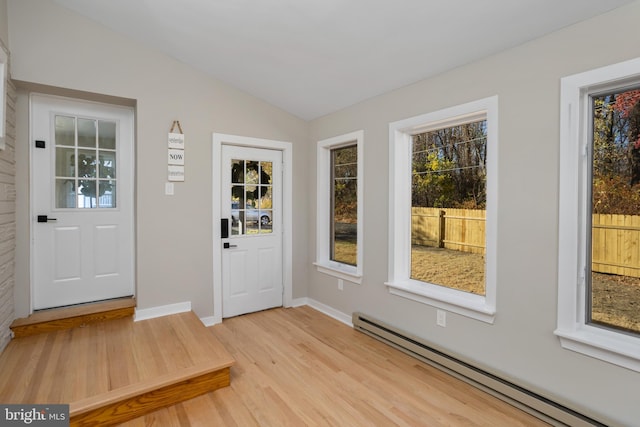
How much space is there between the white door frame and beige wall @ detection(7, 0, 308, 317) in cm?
6

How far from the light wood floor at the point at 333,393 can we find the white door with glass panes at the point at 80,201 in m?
1.46

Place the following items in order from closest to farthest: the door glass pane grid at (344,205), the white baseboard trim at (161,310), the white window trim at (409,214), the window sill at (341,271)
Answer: the white window trim at (409,214), the white baseboard trim at (161,310), the window sill at (341,271), the door glass pane grid at (344,205)

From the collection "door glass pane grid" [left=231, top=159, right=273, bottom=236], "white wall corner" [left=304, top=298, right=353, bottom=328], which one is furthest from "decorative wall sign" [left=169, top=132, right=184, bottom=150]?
"white wall corner" [left=304, top=298, right=353, bottom=328]

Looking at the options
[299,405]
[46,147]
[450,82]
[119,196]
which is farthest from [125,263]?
[450,82]

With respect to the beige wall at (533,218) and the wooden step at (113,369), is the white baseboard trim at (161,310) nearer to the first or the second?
the wooden step at (113,369)

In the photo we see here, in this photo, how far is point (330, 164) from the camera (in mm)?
3947

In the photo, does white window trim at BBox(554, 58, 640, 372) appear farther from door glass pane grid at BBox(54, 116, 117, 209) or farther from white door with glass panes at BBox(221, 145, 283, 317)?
door glass pane grid at BBox(54, 116, 117, 209)

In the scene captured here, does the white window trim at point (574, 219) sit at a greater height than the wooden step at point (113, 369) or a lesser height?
greater

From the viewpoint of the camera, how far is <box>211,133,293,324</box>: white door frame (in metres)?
3.49

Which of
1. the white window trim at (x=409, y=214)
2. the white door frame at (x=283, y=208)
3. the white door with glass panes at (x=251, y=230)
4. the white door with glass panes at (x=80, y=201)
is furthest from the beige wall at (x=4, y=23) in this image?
the white window trim at (x=409, y=214)

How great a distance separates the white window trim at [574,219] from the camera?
188cm

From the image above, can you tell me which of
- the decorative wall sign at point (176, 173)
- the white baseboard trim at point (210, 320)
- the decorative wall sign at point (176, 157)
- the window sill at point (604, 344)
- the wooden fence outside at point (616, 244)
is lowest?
the white baseboard trim at point (210, 320)

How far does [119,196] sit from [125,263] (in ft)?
2.25

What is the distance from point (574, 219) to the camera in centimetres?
190
